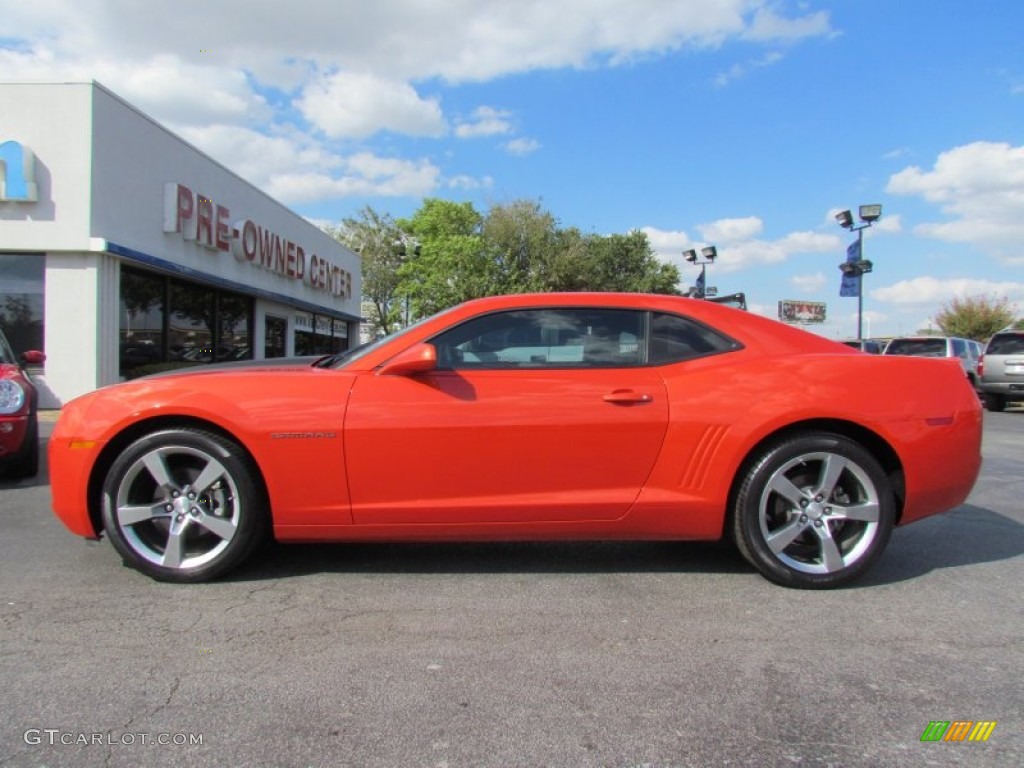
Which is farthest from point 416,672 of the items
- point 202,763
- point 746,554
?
point 746,554

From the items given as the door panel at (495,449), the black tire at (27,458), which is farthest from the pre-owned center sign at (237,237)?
the door panel at (495,449)

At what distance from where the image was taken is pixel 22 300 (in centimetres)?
1220

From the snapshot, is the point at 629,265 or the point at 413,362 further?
the point at 629,265

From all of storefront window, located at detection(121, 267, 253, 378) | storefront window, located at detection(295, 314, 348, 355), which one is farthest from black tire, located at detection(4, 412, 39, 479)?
storefront window, located at detection(295, 314, 348, 355)

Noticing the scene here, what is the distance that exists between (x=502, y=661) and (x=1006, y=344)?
692 inches

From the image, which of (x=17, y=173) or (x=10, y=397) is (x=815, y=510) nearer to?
(x=10, y=397)

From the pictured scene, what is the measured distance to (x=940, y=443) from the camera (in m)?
3.62

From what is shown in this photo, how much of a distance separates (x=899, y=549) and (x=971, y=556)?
385 millimetres

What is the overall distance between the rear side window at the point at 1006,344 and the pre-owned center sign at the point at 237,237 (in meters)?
17.8

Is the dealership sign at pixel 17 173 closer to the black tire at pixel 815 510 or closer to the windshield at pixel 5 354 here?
the windshield at pixel 5 354

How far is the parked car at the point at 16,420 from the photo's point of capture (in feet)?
18.5

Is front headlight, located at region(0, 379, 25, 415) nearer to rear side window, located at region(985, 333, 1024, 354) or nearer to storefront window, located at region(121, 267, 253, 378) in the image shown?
storefront window, located at region(121, 267, 253, 378)

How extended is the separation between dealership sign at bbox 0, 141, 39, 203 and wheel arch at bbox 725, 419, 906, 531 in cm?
1263

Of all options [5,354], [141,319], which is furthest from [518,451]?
[141,319]
